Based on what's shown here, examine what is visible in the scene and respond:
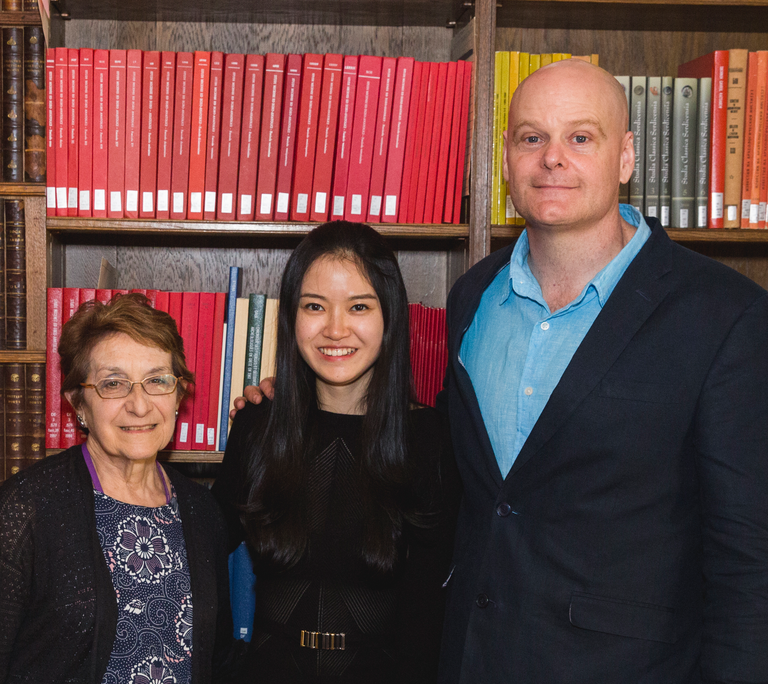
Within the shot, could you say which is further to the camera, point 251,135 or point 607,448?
point 251,135

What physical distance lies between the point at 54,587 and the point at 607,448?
104 centimetres

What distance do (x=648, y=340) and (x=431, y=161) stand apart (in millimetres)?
910

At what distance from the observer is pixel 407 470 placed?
5.11 feet

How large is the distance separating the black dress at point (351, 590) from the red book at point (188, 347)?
1.27 feet

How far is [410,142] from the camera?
6.18ft

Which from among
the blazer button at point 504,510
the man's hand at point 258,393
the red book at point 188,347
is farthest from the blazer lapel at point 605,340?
the red book at point 188,347

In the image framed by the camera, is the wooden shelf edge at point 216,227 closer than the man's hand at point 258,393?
No

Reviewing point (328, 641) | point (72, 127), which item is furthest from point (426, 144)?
point (328, 641)

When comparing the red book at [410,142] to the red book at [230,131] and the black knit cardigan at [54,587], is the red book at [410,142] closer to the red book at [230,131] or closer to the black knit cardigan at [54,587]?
the red book at [230,131]

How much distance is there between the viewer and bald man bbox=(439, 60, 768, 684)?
1.12m

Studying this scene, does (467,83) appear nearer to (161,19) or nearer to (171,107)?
(171,107)

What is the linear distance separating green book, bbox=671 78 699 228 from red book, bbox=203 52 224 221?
4.01 feet

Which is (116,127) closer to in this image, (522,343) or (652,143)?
(522,343)

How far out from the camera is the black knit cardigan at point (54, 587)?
1286 mm
